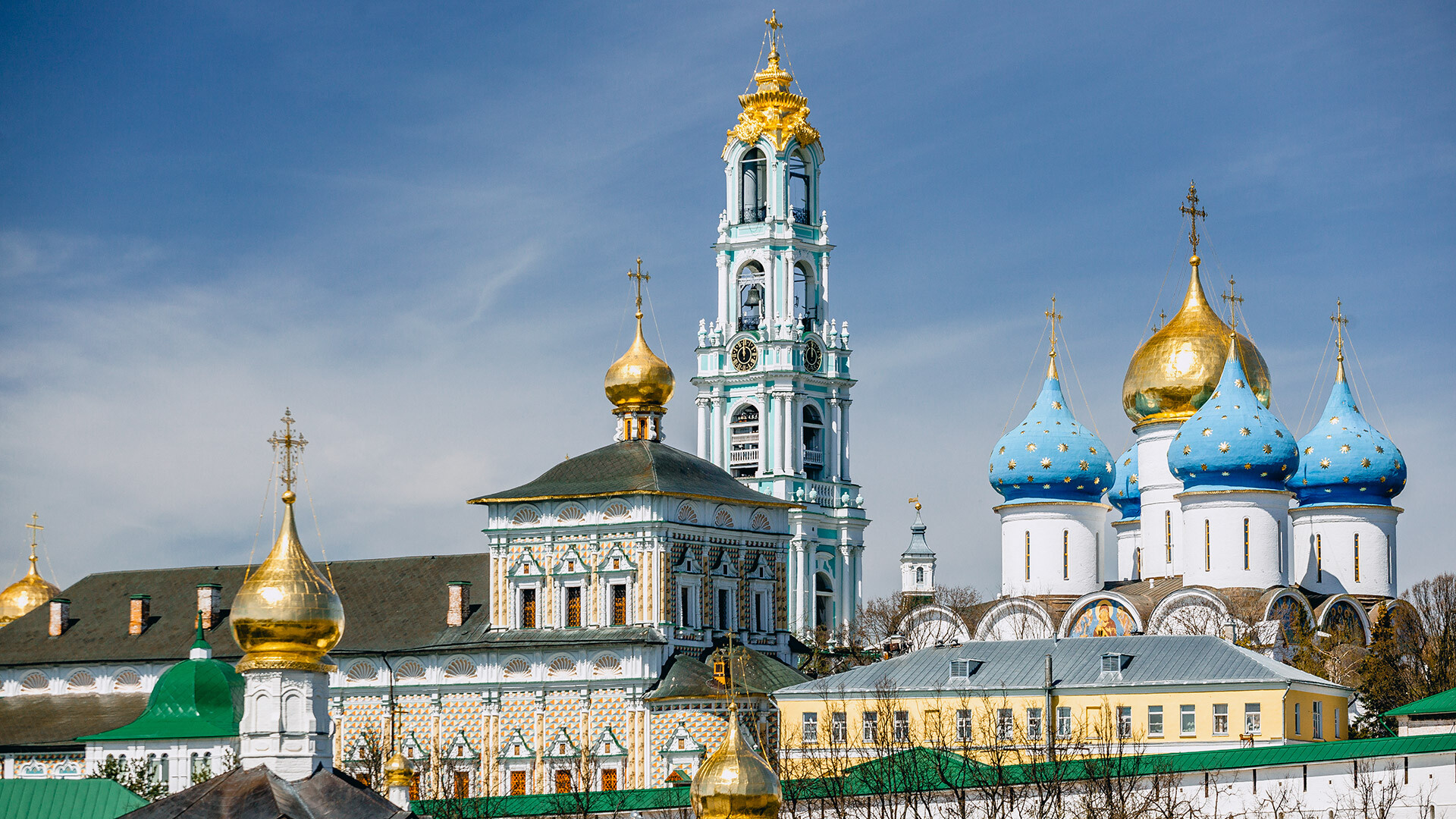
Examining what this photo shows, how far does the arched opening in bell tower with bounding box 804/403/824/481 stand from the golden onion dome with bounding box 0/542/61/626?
2001 centimetres

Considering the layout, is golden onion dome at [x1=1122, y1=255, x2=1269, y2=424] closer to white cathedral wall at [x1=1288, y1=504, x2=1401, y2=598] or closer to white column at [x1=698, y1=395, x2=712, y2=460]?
white cathedral wall at [x1=1288, y1=504, x2=1401, y2=598]

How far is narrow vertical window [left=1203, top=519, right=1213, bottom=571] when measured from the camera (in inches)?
1681

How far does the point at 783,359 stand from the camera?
5925 centimetres

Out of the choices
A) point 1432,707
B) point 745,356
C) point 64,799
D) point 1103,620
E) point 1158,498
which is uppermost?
point 745,356

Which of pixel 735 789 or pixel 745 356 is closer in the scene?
pixel 735 789

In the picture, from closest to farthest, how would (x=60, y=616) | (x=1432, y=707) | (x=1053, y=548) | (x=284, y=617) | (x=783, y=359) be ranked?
(x=284, y=617), (x=1432, y=707), (x=1053, y=548), (x=60, y=616), (x=783, y=359)

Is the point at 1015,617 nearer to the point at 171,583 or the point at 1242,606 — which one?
the point at 1242,606

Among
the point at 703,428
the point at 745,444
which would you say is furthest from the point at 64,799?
the point at 703,428

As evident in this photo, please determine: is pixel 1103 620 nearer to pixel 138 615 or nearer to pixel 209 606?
pixel 209 606

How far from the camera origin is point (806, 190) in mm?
60938

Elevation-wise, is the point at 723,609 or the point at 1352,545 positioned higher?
the point at 1352,545

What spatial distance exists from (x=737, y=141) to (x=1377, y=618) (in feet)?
76.5

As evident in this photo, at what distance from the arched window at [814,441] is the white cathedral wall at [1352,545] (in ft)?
58.0

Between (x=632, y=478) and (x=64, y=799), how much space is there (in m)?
12.7
